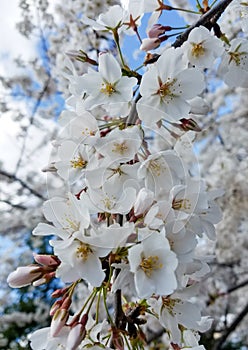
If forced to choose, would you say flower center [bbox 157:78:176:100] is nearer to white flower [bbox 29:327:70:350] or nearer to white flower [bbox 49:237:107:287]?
white flower [bbox 49:237:107:287]

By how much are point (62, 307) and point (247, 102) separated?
3299 mm

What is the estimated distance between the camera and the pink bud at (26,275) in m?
0.60

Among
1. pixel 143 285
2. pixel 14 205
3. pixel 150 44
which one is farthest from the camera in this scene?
pixel 14 205

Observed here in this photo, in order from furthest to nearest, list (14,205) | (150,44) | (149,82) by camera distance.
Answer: (14,205) → (150,44) → (149,82)

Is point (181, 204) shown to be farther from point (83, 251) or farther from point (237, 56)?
point (237, 56)

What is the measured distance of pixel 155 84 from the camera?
67 cm

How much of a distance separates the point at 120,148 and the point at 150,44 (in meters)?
0.24

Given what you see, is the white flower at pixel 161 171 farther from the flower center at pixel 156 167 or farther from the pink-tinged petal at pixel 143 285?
the pink-tinged petal at pixel 143 285

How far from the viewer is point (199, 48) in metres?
0.73

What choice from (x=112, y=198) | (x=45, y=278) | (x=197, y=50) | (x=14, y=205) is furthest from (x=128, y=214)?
(x=14, y=205)

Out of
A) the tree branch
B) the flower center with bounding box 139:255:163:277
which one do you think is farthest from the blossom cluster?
the tree branch

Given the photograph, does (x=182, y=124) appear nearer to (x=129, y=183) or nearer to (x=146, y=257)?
(x=129, y=183)

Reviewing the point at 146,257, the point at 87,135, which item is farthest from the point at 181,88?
the point at 146,257

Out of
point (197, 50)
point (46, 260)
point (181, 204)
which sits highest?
point (197, 50)
